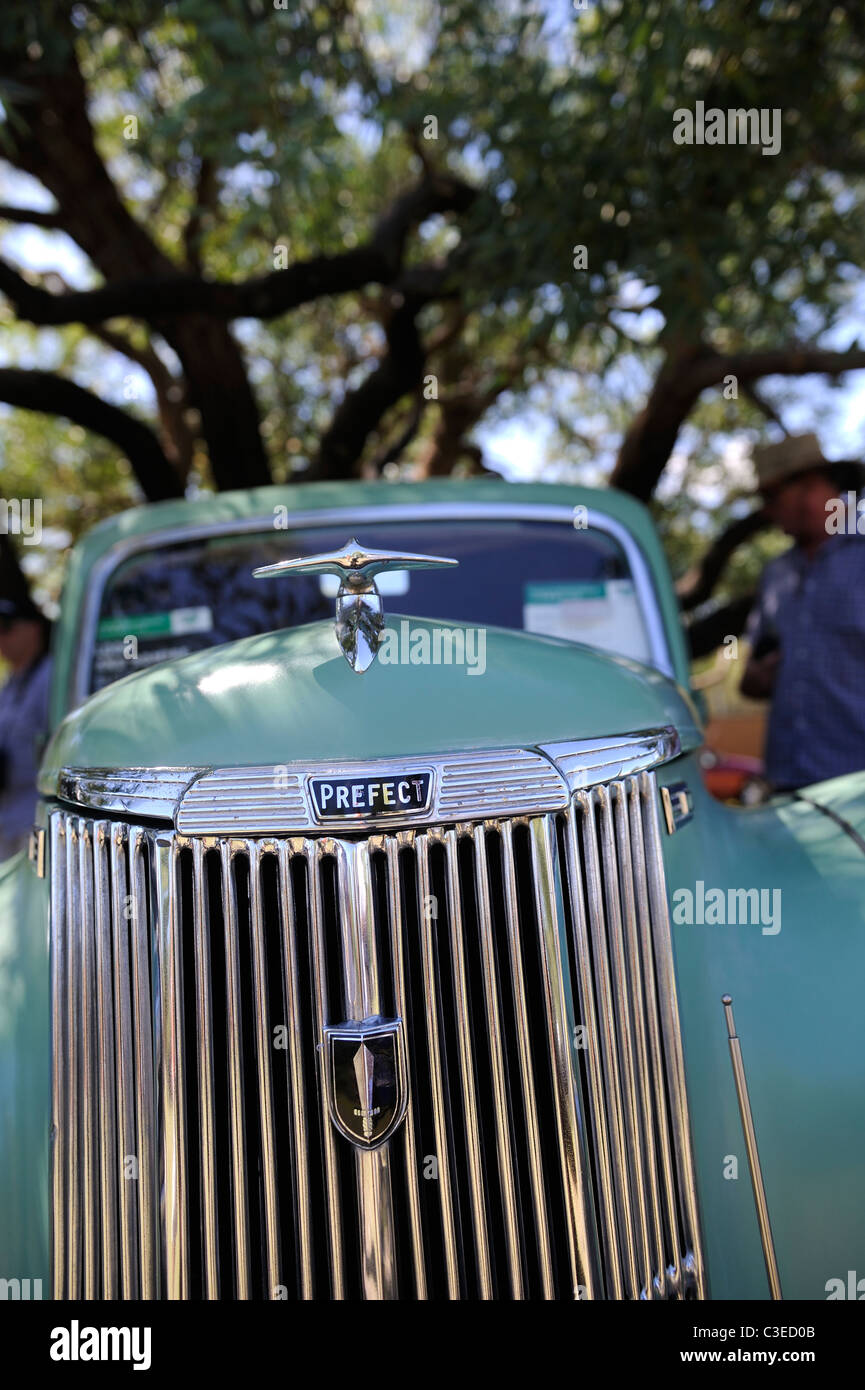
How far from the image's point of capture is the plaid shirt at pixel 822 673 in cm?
380

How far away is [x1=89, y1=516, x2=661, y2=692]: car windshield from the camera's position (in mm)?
2969

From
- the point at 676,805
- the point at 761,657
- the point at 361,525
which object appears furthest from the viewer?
the point at 761,657

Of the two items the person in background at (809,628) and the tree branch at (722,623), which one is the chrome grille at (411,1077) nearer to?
the person in background at (809,628)

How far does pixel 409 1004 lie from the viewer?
1591mm

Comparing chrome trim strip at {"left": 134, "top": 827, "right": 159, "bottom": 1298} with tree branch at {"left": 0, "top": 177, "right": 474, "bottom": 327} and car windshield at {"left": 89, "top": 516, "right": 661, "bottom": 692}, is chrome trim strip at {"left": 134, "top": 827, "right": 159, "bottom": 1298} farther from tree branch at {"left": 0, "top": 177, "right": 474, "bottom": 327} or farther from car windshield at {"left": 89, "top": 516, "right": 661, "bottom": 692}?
tree branch at {"left": 0, "top": 177, "right": 474, "bottom": 327}

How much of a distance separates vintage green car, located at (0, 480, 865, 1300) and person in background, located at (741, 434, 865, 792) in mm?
1973

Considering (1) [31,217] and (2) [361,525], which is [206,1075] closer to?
(2) [361,525]

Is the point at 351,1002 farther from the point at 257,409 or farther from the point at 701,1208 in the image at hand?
the point at 257,409

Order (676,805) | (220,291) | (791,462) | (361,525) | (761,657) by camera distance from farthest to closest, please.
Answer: (220,291) → (761,657) → (791,462) → (361,525) → (676,805)

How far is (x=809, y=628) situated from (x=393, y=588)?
1.74 m

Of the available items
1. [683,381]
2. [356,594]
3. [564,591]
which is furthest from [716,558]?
[356,594]

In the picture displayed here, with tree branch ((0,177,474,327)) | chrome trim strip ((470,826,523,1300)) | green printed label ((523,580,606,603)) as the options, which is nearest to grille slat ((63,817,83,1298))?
chrome trim strip ((470,826,523,1300))

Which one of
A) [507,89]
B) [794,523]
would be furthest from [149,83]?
[794,523]

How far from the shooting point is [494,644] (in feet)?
6.29
